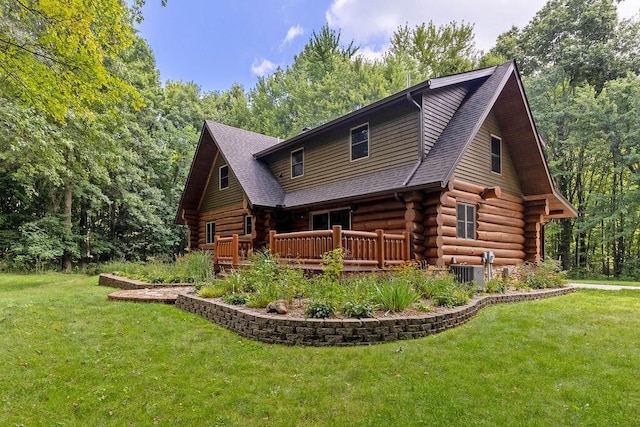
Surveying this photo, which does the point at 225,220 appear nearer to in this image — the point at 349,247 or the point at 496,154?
the point at 349,247

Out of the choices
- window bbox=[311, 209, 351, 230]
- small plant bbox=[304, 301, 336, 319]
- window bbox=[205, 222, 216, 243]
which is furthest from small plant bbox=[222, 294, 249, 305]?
window bbox=[205, 222, 216, 243]

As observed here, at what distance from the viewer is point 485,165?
1141 centimetres

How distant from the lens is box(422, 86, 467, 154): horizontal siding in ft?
33.9

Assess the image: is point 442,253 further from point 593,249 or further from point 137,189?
point 593,249

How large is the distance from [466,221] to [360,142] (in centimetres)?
419

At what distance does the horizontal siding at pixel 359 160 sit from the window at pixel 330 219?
1.20 metres

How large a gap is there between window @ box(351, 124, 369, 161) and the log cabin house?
35 millimetres

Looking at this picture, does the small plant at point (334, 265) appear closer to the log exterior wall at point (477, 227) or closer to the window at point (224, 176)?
the log exterior wall at point (477, 227)

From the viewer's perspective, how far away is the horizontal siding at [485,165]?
35.2 feet

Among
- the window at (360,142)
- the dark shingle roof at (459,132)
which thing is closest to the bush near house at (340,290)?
the dark shingle roof at (459,132)


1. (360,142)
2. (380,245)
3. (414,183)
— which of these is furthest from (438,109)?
(380,245)

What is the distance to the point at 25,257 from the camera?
640 inches

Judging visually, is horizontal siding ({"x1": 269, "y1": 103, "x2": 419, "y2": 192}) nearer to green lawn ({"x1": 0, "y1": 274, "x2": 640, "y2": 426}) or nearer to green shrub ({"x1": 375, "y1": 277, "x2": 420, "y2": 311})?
green shrub ({"x1": 375, "y1": 277, "x2": 420, "y2": 311})

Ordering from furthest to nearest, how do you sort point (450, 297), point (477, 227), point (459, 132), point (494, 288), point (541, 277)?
point (477, 227) → point (541, 277) → point (459, 132) → point (494, 288) → point (450, 297)
